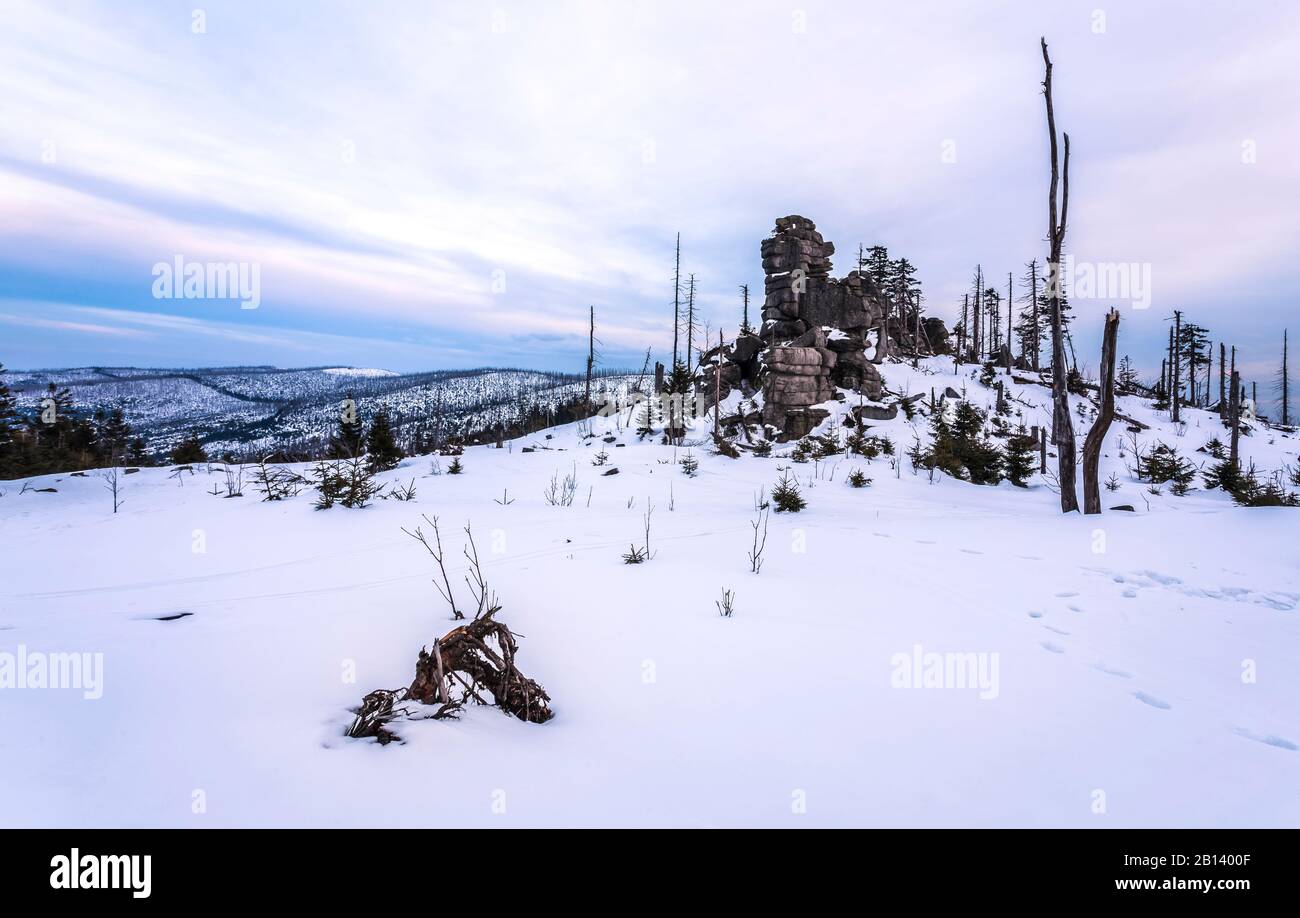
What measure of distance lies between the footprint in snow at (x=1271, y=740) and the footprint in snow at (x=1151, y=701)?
27 cm

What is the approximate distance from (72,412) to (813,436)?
3254 centimetres

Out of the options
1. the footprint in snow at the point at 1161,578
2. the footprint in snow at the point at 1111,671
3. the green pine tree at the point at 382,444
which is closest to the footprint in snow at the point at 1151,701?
the footprint in snow at the point at 1111,671

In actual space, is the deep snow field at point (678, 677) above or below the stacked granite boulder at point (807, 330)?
below

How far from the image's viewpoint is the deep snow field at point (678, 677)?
6.45 feet

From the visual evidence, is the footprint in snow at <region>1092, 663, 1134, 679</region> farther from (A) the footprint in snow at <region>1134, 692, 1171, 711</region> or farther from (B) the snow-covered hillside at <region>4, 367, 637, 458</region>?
(B) the snow-covered hillside at <region>4, 367, 637, 458</region>

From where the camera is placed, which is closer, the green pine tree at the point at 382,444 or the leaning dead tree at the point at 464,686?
the leaning dead tree at the point at 464,686

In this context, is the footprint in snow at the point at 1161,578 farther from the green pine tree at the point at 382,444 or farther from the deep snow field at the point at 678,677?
the green pine tree at the point at 382,444

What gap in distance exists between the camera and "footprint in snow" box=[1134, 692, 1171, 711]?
118 inches

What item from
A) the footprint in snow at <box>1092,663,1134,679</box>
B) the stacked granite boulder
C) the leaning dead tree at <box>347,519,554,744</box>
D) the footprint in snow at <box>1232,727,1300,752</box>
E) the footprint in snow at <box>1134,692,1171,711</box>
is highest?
the stacked granite boulder

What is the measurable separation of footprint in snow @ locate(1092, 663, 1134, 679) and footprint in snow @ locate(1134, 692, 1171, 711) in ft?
0.80

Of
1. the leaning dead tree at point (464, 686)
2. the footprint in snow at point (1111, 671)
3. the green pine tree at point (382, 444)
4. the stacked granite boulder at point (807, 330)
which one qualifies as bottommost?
the footprint in snow at point (1111, 671)

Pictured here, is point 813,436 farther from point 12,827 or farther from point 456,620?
point 12,827

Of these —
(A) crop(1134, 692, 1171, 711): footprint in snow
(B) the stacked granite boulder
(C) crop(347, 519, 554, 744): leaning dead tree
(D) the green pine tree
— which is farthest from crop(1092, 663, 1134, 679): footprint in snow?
(B) the stacked granite boulder

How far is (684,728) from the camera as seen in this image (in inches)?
101
